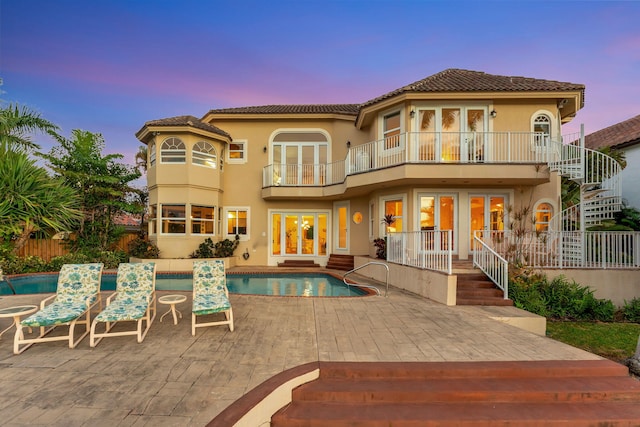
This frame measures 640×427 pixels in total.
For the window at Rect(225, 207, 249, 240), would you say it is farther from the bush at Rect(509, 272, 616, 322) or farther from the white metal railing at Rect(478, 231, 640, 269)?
the bush at Rect(509, 272, 616, 322)

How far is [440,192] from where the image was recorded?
11.2 m

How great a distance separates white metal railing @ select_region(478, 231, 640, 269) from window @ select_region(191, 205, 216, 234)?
43.6ft

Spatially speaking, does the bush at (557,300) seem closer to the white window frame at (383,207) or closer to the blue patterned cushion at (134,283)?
the white window frame at (383,207)

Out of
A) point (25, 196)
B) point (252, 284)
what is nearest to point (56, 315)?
point (25, 196)

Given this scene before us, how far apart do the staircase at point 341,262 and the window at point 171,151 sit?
9.46 m

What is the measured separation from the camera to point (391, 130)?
11.8 m

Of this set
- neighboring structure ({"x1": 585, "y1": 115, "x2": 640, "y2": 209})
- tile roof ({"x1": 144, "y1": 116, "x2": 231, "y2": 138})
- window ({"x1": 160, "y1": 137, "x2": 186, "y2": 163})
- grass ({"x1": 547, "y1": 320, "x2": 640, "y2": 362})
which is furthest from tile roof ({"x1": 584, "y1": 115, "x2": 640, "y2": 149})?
window ({"x1": 160, "y1": 137, "x2": 186, "y2": 163})

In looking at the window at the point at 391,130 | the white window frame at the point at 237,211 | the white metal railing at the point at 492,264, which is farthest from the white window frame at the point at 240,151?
the white metal railing at the point at 492,264

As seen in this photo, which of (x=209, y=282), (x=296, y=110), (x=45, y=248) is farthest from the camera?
(x=296, y=110)

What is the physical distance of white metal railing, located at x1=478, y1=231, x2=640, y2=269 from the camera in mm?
8141

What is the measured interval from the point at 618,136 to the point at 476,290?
53.1 ft

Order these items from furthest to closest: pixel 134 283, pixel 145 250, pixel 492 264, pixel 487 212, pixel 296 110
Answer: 1. pixel 296 110
2. pixel 145 250
3. pixel 487 212
4. pixel 492 264
5. pixel 134 283

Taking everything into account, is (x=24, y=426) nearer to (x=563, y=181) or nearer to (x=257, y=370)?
(x=257, y=370)

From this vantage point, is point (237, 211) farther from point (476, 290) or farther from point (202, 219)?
point (476, 290)
